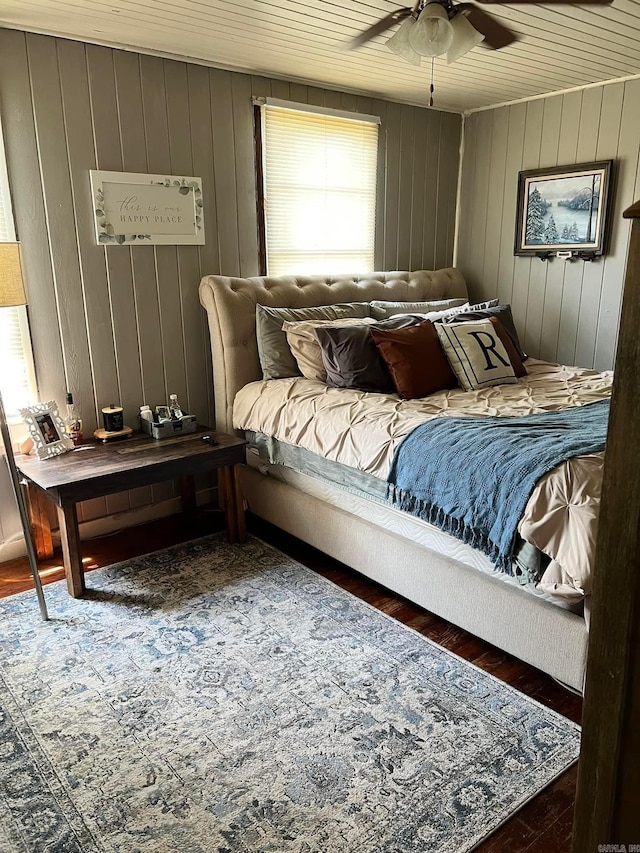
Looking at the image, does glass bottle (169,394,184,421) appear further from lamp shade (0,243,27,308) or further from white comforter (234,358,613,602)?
lamp shade (0,243,27,308)

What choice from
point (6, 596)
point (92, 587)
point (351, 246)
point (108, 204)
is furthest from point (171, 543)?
point (351, 246)

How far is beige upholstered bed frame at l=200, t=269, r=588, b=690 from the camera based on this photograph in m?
2.05

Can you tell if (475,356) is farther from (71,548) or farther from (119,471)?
(71,548)

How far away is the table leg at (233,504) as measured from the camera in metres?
3.12

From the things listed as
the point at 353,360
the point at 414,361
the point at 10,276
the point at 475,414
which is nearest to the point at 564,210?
the point at 414,361

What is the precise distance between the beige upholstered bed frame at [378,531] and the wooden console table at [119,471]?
0.20m

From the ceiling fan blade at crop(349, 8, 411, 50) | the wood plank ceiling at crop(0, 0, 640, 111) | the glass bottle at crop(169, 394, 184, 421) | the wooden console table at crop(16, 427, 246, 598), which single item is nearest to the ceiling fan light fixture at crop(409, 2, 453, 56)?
the ceiling fan blade at crop(349, 8, 411, 50)

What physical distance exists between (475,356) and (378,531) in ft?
3.40

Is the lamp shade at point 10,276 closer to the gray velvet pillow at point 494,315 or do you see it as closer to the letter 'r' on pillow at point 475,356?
the letter 'r' on pillow at point 475,356

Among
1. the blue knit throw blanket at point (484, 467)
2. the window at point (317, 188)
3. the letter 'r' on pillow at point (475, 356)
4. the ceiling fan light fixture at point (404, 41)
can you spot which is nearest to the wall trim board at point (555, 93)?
the window at point (317, 188)

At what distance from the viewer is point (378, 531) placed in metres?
2.62

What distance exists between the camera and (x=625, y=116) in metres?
3.53

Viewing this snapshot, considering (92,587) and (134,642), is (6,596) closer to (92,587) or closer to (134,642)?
(92,587)

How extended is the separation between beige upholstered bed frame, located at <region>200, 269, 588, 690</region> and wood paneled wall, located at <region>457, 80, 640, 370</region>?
340mm
